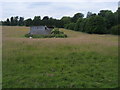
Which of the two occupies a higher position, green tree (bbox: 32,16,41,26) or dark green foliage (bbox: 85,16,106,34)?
green tree (bbox: 32,16,41,26)

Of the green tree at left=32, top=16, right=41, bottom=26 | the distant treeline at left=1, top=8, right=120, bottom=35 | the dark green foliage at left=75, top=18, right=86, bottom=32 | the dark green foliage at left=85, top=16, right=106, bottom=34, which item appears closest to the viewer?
the distant treeline at left=1, top=8, right=120, bottom=35

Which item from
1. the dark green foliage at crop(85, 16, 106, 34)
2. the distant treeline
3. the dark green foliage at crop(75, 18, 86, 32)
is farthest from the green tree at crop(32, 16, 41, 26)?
the dark green foliage at crop(85, 16, 106, 34)

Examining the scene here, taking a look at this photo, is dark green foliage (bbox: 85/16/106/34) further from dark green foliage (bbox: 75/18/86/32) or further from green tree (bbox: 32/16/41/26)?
green tree (bbox: 32/16/41/26)

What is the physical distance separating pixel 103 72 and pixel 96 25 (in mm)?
42620

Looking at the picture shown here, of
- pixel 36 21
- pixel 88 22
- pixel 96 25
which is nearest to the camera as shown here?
pixel 96 25

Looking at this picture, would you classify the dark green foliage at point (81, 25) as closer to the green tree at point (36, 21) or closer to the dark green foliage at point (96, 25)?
the dark green foliage at point (96, 25)

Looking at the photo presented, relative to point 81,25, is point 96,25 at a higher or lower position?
lower

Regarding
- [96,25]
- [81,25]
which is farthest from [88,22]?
[81,25]

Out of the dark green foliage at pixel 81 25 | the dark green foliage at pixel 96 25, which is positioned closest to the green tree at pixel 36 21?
the dark green foliage at pixel 81 25

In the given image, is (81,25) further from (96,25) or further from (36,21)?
(36,21)

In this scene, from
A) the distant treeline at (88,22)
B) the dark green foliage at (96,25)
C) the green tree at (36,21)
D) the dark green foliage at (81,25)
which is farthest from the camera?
the green tree at (36,21)

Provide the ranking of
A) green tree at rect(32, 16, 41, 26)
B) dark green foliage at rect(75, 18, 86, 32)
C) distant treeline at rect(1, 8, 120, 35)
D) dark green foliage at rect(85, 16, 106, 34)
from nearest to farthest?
1. distant treeline at rect(1, 8, 120, 35)
2. dark green foliage at rect(85, 16, 106, 34)
3. dark green foliage at rect(75, 18, 86, 32)
4. green tree at rect(32, 16, 41, 26)

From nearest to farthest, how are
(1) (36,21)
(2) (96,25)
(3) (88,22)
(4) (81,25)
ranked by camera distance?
(2) (96,25)
(3) (88,22)
(4) (81,25)
(1) (36,21)

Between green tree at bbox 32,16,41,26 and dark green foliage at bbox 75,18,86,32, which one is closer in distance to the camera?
dark green foliage at bbox 75,18,86,32
